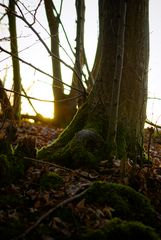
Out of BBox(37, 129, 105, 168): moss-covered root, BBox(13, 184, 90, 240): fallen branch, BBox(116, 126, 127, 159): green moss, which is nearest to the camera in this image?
BBox(13, 184, 90, 240): fallen branch

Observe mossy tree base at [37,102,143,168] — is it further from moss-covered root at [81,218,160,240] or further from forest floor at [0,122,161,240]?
moss-covered root at [81,218,160,240]

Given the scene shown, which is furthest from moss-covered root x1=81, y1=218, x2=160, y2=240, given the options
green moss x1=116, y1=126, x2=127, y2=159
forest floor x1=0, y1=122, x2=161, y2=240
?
green moss x1=116, y1=126, x2=127, y2=159

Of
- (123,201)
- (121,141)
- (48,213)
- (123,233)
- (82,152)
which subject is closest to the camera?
(123,233)

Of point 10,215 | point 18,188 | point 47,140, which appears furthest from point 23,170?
point 47,140

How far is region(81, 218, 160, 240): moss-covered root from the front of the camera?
315 centimetres

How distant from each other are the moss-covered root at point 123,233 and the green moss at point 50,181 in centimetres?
113

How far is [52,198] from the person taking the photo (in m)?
3.96

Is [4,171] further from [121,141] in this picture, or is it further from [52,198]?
[121,141]

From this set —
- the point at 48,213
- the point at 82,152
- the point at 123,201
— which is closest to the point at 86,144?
the point at 82,152

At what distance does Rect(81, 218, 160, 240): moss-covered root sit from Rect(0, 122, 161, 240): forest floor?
233mm

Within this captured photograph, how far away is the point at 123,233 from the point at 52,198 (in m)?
1.09

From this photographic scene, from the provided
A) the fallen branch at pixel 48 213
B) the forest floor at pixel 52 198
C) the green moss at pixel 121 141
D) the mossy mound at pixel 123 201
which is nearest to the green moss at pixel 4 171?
the forest floor at pixel 52 198

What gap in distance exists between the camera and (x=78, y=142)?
540cm

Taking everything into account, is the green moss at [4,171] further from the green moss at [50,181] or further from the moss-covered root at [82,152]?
the moss-covered root at [82,152]
